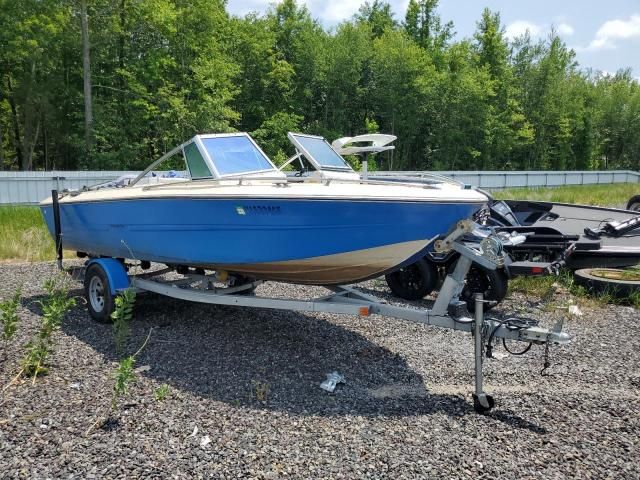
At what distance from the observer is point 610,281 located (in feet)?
22.6

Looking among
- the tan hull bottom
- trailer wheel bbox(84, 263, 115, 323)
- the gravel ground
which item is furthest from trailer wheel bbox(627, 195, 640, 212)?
trailer wheel bbox(84, 263, 115, 323)

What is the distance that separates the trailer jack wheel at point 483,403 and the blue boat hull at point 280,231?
1.23m

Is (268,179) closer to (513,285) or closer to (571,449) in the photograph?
(571,449)

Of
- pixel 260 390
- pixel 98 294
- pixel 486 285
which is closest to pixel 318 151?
pixel 486 285

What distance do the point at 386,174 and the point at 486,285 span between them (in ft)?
11.0

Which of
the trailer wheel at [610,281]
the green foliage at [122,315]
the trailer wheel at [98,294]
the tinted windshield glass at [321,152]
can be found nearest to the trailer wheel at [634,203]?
the trailer wheel at [610,281]

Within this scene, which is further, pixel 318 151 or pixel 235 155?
pixel 318 151

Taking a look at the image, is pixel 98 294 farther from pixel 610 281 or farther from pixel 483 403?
pixel 610 281

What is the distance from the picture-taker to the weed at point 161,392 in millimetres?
3766

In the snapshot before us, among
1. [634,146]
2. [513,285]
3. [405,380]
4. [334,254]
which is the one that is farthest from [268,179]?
[634,146]

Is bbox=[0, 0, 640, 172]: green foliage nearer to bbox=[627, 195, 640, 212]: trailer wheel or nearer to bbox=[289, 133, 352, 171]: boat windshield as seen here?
bbox=[289, 133, 352, 171]: boat windshield

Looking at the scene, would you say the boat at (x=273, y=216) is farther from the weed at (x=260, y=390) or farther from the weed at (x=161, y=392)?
the weed at (x=161, y=392)

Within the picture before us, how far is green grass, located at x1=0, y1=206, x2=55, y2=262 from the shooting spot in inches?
393

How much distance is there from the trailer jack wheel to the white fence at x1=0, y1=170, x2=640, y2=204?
8.38 feet
